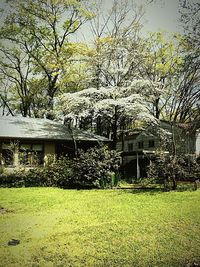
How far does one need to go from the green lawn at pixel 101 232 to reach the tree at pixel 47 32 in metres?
15.4

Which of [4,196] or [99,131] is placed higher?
[99,131]

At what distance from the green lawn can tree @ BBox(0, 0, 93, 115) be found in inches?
605

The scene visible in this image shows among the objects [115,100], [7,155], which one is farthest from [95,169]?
[7,155]

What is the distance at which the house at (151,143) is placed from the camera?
18.6 m

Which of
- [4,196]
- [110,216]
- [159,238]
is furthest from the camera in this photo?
[4,196]

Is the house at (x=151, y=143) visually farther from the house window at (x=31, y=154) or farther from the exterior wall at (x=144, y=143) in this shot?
the house window at (x=31, y=154)

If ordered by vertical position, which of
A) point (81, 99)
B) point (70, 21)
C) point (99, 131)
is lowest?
point (99, 131)

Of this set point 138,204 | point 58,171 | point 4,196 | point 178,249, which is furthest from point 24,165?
point 178,249

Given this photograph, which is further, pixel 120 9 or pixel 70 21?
pixel 70 21

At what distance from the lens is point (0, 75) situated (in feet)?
80.4

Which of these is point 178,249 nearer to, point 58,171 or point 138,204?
point 138,204

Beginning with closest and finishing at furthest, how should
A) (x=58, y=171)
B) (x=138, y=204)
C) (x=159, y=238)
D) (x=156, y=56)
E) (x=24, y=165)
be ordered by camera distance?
(x=159, y=238) → (x=138, y=204) → (x=58, y=171) → (x=24, y=165) → (x=156, y=56)

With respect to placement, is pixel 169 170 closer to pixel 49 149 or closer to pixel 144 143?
pixel 49 149

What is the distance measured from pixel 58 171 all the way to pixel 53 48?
1371 centimetres
